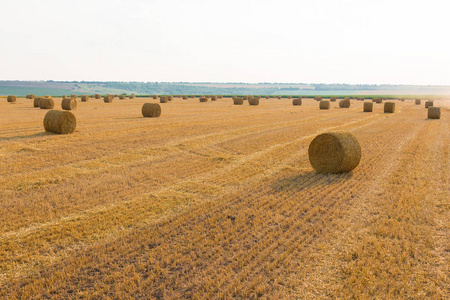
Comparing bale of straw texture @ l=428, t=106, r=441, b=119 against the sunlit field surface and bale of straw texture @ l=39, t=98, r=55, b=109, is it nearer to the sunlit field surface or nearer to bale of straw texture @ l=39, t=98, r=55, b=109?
the sunlit field surface

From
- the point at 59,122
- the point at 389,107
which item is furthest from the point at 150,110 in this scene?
the point at 389,107

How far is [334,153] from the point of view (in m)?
11.3

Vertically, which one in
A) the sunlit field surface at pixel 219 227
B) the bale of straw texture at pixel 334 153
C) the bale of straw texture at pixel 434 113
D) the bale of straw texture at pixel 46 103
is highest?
the bale of straw texture at pixel 46 103

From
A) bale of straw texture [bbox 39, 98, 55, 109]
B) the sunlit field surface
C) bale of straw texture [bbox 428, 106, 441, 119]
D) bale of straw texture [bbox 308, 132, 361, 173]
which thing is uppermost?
bale of straw texture [bbox 39, 98, 55, 109]

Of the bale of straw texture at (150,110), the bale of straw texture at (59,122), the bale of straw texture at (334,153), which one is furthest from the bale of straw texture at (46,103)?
the bale of straw texture at (334,153)

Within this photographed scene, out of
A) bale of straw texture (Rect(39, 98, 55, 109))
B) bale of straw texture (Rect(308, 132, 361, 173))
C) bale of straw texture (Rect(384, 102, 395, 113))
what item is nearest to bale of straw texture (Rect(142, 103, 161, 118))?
bale of straw texture (Rect(39, 98, 55, 109))

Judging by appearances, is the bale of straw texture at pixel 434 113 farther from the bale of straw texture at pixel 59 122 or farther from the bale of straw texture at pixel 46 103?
the bale of straw texture at pixel 46 103

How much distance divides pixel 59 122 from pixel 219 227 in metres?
14.7

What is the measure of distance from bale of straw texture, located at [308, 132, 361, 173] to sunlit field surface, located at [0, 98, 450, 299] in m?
0.39

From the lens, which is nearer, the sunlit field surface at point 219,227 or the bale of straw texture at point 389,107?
the sunlit field surface at point 219,227

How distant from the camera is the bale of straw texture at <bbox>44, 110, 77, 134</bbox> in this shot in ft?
59.8

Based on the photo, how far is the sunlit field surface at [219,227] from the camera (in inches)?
201

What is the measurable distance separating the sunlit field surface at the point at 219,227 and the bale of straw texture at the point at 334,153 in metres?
0.39

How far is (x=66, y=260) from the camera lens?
18.9ft
